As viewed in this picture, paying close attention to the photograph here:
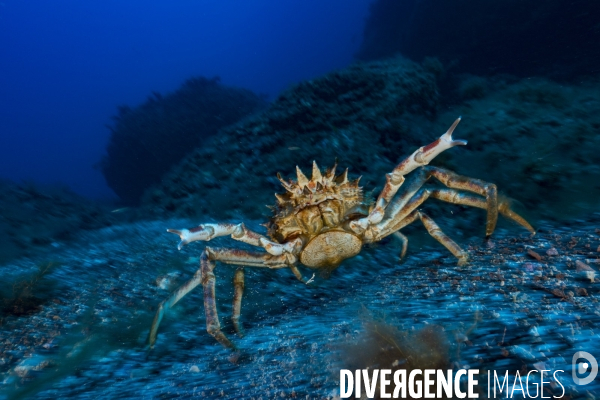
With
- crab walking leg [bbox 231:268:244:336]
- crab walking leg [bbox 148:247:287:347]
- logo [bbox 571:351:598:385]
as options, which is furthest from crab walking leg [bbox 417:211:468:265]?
crab walking leg [bbox 231:268:244:336]

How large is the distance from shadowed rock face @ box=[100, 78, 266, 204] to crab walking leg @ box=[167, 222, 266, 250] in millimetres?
16984

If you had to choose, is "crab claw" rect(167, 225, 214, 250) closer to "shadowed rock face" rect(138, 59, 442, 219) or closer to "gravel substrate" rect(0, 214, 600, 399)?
"gravel substrate" rect(0, 214, 600, 399)

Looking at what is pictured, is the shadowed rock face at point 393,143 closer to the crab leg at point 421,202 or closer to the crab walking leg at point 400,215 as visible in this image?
the crab leg at point 421,202

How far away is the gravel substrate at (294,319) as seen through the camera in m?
1.89

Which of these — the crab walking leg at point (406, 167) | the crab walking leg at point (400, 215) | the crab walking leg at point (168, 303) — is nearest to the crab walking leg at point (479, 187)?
the crab walking leg at point (400, 215)

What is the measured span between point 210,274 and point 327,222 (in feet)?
4.80

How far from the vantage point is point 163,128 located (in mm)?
20469

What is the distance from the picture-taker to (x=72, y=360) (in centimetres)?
307

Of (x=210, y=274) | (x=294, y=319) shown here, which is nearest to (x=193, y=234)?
(x=210, y=274)

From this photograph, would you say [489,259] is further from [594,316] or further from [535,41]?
[535,41]

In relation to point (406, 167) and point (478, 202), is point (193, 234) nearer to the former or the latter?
point (406, 167)

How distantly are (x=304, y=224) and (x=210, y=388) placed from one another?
2033mm

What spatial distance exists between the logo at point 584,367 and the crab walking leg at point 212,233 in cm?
270

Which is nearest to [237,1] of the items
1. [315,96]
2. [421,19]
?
[421,19]
